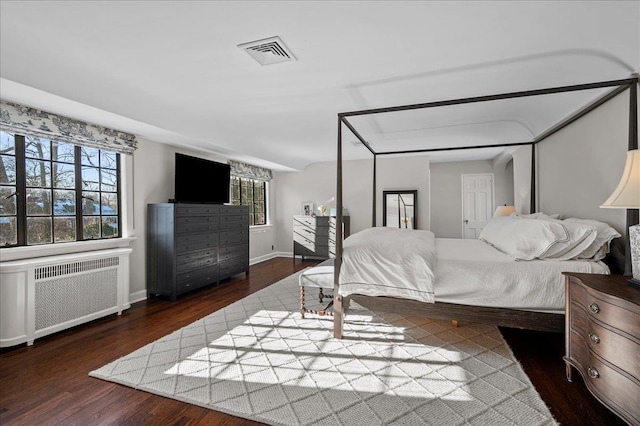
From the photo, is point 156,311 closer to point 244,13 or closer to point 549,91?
point 244,13

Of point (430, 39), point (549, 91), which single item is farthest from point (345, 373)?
point (549, 91)

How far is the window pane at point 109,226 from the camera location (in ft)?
12.1

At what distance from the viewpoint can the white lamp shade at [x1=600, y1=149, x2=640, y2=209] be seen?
5.72ft

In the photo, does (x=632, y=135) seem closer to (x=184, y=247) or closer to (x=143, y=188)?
(x=184, y=247)

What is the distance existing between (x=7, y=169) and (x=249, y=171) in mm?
3689

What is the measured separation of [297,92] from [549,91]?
6.47ft

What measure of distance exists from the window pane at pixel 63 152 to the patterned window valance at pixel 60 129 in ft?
0.57

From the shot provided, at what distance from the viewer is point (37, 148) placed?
302 centimetres

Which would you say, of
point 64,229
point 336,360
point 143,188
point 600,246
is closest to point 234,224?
point 143,188

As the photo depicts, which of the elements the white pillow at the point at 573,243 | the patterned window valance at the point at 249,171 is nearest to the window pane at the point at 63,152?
the patterned window valance at the point at 249,171

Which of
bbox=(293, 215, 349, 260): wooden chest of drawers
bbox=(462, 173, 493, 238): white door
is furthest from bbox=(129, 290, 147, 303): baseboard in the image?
bbox=(462, 173, 493, 238): white door

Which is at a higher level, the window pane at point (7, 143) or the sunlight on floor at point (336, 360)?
the window pane at point (7, 143)

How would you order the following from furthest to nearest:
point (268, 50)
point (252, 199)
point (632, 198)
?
point (252, 199)
point (268, 50)
point (632, 198)

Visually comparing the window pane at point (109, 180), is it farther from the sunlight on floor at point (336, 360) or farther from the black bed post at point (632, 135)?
the black bed post at point (632, 135)
